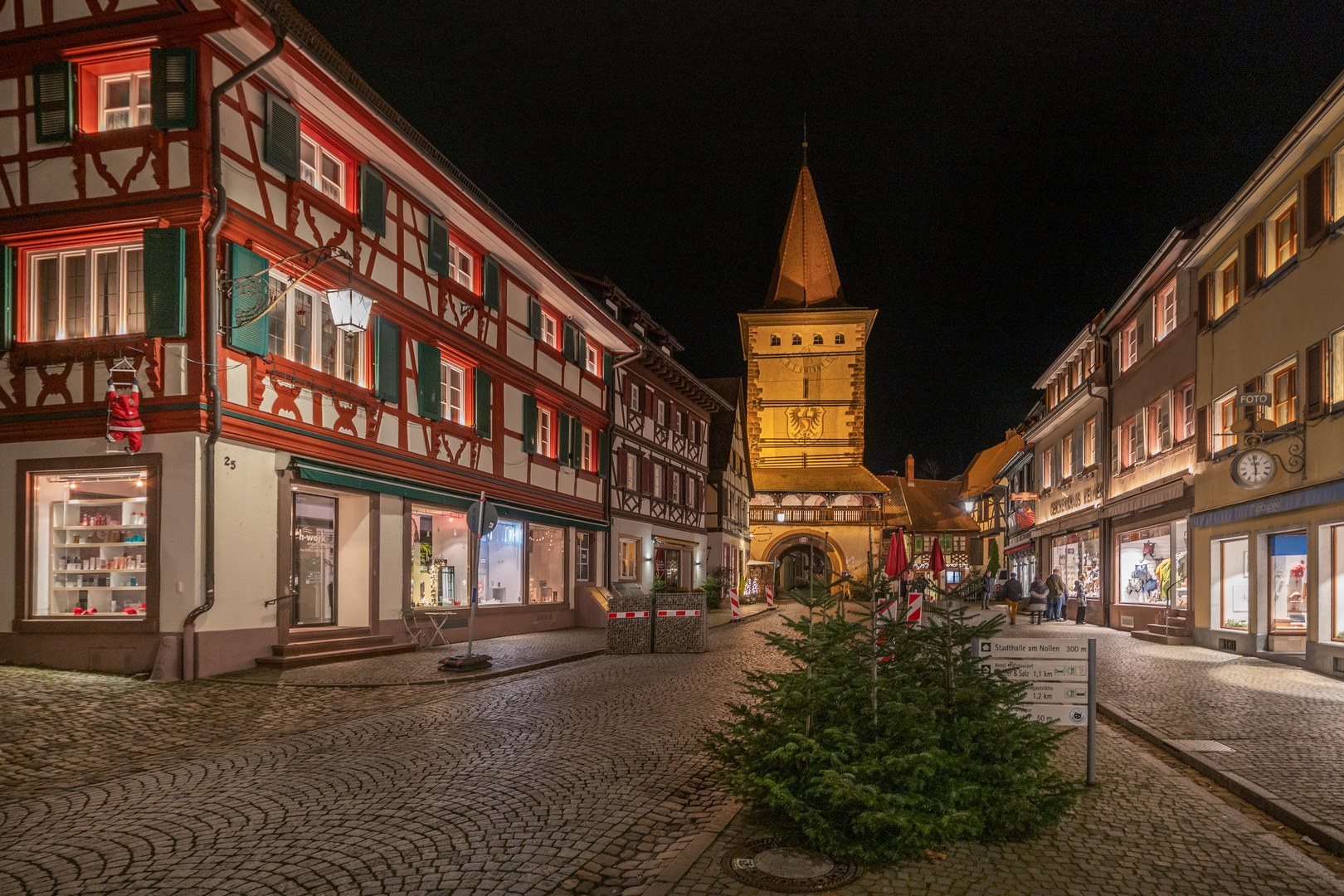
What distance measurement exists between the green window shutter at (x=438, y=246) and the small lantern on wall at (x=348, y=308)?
15.1 ft

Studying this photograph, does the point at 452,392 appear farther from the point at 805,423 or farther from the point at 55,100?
the point at 805,423

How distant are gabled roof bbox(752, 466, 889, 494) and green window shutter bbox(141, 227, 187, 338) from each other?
155 feet

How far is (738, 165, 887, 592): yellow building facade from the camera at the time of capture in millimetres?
58656

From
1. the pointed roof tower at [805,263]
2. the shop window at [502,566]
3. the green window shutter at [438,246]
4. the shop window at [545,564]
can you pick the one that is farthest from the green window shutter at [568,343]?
the pointed roof tower at [805,263]

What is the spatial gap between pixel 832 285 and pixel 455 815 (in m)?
59.8

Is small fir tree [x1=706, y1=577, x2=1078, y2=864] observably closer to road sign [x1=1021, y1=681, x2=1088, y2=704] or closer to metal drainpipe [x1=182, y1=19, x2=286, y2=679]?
road sign [x1=1021, y1=681, x2=1088, y2=704]

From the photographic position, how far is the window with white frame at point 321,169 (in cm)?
1559

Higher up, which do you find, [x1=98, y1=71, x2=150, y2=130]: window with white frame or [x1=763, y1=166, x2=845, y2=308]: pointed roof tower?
[x1=763, y1=166, x2=845, y2=308]: pointed roof tower

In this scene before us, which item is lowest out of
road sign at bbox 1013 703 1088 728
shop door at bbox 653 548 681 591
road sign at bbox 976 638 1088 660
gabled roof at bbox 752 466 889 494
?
shop door at bbox 653 548 681 591

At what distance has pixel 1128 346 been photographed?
1044 inches

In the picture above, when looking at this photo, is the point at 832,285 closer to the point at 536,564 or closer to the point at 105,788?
the point at 536,564

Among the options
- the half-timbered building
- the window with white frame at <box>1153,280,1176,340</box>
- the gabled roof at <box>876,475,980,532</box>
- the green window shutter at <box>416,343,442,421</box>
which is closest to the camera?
the half-timbered building

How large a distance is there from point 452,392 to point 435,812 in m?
15.0

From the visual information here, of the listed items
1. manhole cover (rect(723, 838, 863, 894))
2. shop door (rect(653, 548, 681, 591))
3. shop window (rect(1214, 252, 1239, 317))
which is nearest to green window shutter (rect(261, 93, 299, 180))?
manhole cover (rect(723, 838, 863, 894))
